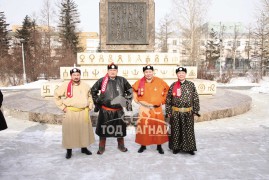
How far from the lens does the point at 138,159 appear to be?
14.4 ft

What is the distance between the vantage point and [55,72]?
2462 centimetres

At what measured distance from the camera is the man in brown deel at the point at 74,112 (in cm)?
437

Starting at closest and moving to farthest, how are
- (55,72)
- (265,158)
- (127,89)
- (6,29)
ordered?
(265,158) < (127,89) < (55,72) < (6,29)

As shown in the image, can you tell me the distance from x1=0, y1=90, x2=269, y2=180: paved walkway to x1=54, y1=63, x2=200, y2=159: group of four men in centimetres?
29

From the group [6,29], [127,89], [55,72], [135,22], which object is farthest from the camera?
[6,29]

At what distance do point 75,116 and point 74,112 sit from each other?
0.07 m

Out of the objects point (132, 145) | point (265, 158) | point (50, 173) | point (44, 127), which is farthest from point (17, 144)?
point (265, 158)

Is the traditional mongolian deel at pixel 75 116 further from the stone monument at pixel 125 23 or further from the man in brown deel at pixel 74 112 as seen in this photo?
the stone monument at pixel 125 23

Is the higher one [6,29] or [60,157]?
[6,29]

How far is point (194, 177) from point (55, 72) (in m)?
22.8

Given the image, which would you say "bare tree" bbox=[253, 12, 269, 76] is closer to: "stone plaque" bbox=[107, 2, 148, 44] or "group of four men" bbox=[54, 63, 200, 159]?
"stone plaque" bbox=[107, 2, 148, 44]

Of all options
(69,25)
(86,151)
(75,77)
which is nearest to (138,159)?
(86,151)

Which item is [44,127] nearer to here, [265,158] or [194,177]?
[194,177]

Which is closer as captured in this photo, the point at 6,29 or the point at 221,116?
the point at 221,116
